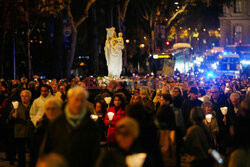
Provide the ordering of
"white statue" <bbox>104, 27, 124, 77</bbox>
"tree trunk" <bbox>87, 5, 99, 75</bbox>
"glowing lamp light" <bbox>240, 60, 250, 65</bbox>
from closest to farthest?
"white statue" <bbox>104, 27, 124, 77</bbox>, "tree trunk" <bbox>87, 5, 99, 75</bbox>, "glowing lamp light" <bbox>240, 60, 250, 65</bbox>

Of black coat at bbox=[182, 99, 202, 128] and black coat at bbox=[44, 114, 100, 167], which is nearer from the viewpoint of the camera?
black coat at bbox=[44, 114, 100, 167]

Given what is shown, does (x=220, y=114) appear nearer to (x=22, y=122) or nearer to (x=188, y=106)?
(x=188, y=106)

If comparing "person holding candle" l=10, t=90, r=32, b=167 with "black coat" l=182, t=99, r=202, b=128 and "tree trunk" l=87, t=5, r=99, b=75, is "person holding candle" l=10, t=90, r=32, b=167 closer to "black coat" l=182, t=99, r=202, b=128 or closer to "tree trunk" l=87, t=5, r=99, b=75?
"black coat" l=182, t=99, r=202, b=128

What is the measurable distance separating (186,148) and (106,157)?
7.73 feet

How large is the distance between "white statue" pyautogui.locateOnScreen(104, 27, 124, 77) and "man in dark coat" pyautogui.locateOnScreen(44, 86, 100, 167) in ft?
64.5

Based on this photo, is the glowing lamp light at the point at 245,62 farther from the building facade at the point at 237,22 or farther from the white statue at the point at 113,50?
the white statue at the point at 113,50

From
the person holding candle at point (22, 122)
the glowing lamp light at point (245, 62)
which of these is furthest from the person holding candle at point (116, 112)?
the glowing lamp light at point (245, 62)

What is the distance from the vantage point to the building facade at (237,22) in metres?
72.3

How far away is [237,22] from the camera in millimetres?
72812

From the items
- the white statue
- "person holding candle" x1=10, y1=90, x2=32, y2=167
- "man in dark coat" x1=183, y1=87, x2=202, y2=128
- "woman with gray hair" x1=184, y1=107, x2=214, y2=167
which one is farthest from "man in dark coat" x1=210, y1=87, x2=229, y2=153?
the white statue

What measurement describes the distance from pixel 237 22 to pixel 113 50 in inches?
2001

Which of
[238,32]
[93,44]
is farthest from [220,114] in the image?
[238,32]

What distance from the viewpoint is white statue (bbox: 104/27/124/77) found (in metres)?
25.4

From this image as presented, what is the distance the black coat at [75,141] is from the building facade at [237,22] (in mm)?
68968
